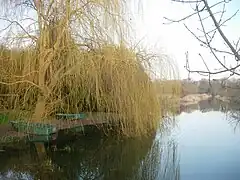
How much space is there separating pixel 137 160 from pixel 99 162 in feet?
2.42

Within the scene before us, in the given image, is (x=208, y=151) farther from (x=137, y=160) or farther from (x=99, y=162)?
(x=99, y=162)

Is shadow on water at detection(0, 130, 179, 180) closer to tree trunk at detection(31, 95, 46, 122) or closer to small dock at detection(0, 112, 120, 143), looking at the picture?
small dock at detection(0, 112, 120, 143)

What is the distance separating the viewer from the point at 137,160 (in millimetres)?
6824

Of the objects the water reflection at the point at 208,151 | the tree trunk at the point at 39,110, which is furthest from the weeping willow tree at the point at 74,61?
the water reflection at the point at 208,151

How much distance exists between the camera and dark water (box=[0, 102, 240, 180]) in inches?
228

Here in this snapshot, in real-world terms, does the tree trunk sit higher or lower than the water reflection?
higher

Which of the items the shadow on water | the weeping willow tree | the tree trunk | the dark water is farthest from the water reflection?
the tree trunk

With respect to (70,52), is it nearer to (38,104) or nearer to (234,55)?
(38,104)

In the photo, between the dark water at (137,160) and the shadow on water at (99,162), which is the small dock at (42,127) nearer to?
the shadow on water at (99,162)

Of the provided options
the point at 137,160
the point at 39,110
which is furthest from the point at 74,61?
the point at 137,160

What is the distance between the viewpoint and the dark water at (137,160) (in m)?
5.79

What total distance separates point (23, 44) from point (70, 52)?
99 centimetres

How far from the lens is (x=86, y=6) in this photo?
6.59 meters

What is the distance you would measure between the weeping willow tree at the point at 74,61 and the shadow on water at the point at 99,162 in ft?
2.05
